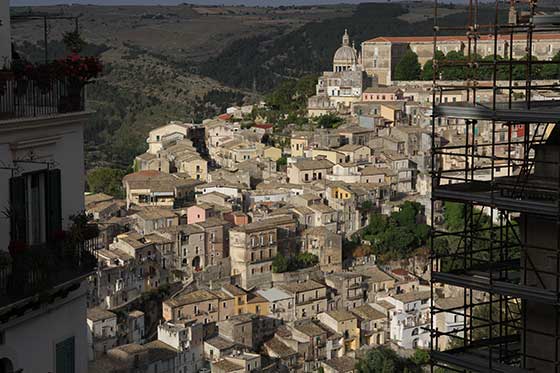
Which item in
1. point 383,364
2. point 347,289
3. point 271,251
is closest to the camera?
point 383,364

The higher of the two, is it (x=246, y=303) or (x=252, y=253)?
(x=252, y=253)

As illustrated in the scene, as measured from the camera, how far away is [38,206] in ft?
14.6

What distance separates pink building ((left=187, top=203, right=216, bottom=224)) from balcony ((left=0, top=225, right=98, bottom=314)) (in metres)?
28.2

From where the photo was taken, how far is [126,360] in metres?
22.4

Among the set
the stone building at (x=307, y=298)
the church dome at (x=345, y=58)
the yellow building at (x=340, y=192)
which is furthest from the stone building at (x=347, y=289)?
the church dome at (x=345, y=58)

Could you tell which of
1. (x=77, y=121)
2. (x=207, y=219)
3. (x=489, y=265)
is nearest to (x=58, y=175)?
(x=77, y=121)

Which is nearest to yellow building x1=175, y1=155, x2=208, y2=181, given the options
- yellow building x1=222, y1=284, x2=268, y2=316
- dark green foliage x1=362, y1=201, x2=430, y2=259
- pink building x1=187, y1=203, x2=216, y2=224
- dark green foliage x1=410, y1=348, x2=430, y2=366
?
pink building x1=187, y1=203, x2=216, y2=224

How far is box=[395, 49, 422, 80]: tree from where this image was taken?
52000 millimetres

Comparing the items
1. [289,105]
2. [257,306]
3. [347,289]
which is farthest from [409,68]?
[257,306]

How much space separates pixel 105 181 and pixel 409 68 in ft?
57.3

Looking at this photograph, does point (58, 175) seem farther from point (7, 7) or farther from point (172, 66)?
point (172, 66)

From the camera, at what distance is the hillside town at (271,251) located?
2489 centimetres

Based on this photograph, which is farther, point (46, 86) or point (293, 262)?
point (293, 262)

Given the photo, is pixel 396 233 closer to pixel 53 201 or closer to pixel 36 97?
pixel 53 201
